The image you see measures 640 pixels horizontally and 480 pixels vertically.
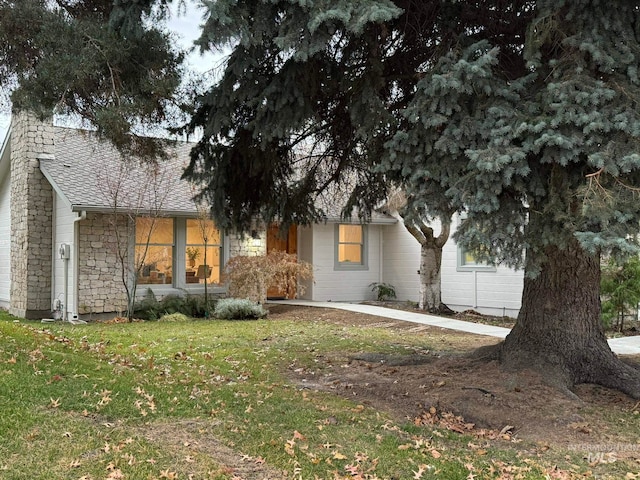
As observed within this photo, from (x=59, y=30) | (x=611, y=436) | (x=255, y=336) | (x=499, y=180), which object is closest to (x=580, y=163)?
(x=499, y=180)

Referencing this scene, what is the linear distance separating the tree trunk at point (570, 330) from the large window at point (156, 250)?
9.52 m

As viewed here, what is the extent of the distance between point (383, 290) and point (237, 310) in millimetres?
5449

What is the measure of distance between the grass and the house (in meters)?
6.05

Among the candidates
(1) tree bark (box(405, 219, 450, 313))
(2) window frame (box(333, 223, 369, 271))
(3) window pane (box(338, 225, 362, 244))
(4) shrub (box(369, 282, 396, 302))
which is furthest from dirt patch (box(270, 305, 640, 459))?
(3) window pane (box(338, 225, 362, 244))

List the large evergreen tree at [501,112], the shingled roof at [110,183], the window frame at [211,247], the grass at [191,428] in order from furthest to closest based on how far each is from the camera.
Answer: the window frame at [211,247] < the shingled roof at [110,183] < the large evergreen tree at [501,112] < the grass at [191,428]

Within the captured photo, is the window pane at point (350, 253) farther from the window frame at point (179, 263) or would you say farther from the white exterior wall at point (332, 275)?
the window frame at point (179, 263)

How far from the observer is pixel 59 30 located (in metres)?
6.11

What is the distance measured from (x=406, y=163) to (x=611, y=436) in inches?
115

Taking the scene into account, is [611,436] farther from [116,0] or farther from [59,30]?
[59,30]

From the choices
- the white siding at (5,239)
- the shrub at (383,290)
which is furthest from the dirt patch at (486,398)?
the white siding at (5,239)

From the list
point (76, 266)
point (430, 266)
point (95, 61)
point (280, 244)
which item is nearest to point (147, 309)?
point (76, 266)

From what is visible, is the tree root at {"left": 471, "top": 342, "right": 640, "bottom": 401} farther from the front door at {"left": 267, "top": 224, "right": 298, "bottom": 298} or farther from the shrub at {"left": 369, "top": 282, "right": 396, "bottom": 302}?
the front door at {"left": 267, "top": 224, "right": 298, "bottom": 298}

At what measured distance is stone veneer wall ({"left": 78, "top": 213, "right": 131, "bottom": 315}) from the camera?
532 inches

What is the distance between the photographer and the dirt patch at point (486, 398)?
5.33 m
